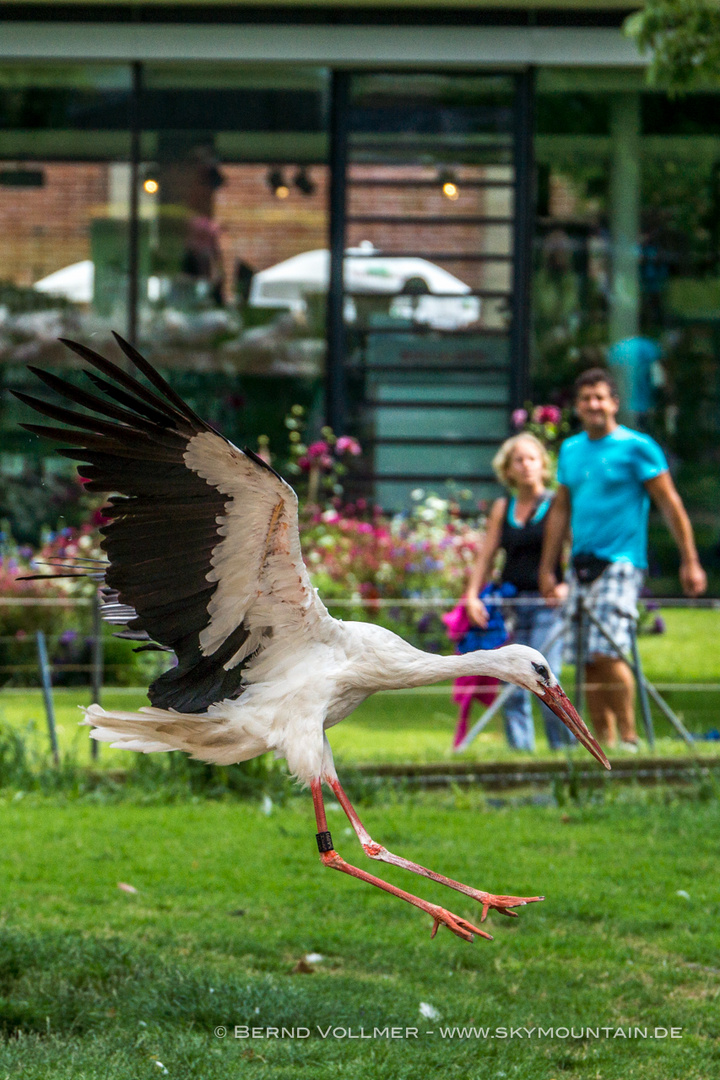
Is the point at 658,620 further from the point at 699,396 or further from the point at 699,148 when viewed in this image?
the point at 699,148

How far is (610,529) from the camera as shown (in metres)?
7.86

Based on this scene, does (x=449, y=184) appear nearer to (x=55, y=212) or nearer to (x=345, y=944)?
(x=55, y=212)

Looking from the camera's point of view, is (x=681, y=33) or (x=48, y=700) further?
(x=681, y=33)

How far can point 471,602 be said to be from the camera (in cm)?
759

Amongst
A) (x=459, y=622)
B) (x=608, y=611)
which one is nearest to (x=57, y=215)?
(x=459, y=622)

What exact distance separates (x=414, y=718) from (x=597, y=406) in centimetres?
220

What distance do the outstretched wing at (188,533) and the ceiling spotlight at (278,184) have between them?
8550 mm

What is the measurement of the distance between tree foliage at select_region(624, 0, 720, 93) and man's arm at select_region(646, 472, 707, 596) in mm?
2186

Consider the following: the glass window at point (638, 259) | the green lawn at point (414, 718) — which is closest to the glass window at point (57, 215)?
the glass window at point (638, 259)

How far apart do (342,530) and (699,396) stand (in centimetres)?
364

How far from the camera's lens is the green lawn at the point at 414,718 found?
25.5ft

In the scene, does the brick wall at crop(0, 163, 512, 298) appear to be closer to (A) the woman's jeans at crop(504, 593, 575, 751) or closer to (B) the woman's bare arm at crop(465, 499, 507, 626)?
(B) the woman's bare arm at crop(465, 499, 507, 626)

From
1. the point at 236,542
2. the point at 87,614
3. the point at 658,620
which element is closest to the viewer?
the point at 236,542

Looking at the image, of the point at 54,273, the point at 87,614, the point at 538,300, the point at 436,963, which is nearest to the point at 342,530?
the point at 87,614
